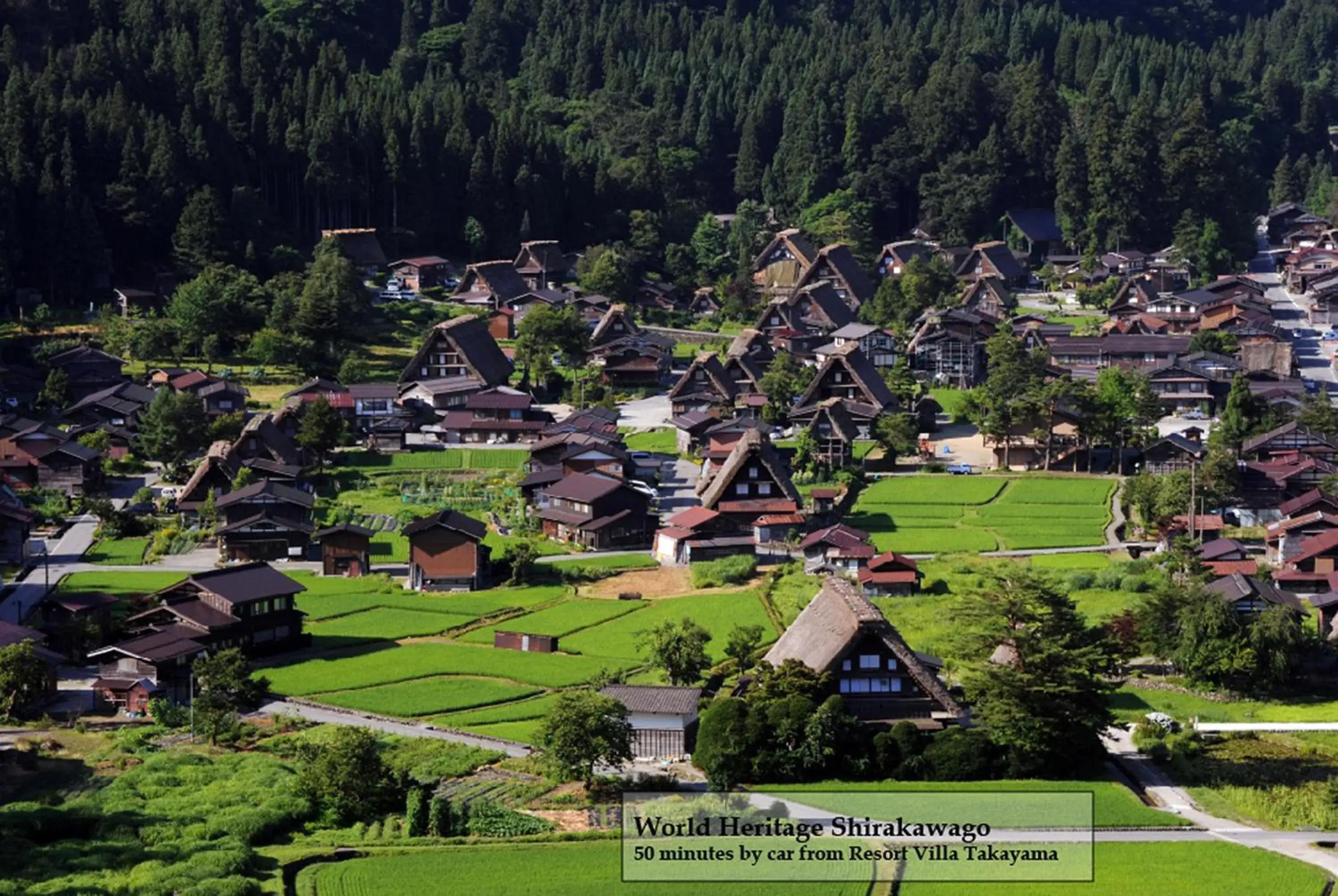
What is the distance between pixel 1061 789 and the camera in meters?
32.1

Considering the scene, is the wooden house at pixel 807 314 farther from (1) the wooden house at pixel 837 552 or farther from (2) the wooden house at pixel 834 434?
(1) the wooden house at pixel 837 552

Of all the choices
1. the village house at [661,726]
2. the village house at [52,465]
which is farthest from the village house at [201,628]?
the village house at [52,465]

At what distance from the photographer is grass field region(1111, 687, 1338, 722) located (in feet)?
124

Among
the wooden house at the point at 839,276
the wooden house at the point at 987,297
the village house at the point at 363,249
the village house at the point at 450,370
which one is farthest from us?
the wooden house at the point at 839,276

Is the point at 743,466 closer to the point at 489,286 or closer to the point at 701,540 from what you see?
the point at 701,540

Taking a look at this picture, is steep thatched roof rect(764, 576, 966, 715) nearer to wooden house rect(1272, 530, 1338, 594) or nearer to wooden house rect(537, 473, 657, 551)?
wooden house rect(1272, 530, 1338, 594)

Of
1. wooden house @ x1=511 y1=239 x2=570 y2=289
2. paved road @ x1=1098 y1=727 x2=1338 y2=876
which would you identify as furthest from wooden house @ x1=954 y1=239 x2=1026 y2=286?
paved road @ x1=1098 y1=727 x2=1338 y2=876

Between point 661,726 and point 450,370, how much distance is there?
33893 mm

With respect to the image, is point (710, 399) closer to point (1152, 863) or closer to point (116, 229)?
point (116, 229)

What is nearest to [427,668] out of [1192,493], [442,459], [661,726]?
[661,726]

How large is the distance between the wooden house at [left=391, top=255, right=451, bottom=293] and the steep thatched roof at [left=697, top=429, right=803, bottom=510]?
31.5 meters

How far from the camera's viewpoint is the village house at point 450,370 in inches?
2554

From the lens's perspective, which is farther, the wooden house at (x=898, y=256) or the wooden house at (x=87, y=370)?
the wooden house at (x=898, y=256)

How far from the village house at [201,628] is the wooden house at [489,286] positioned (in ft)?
117
